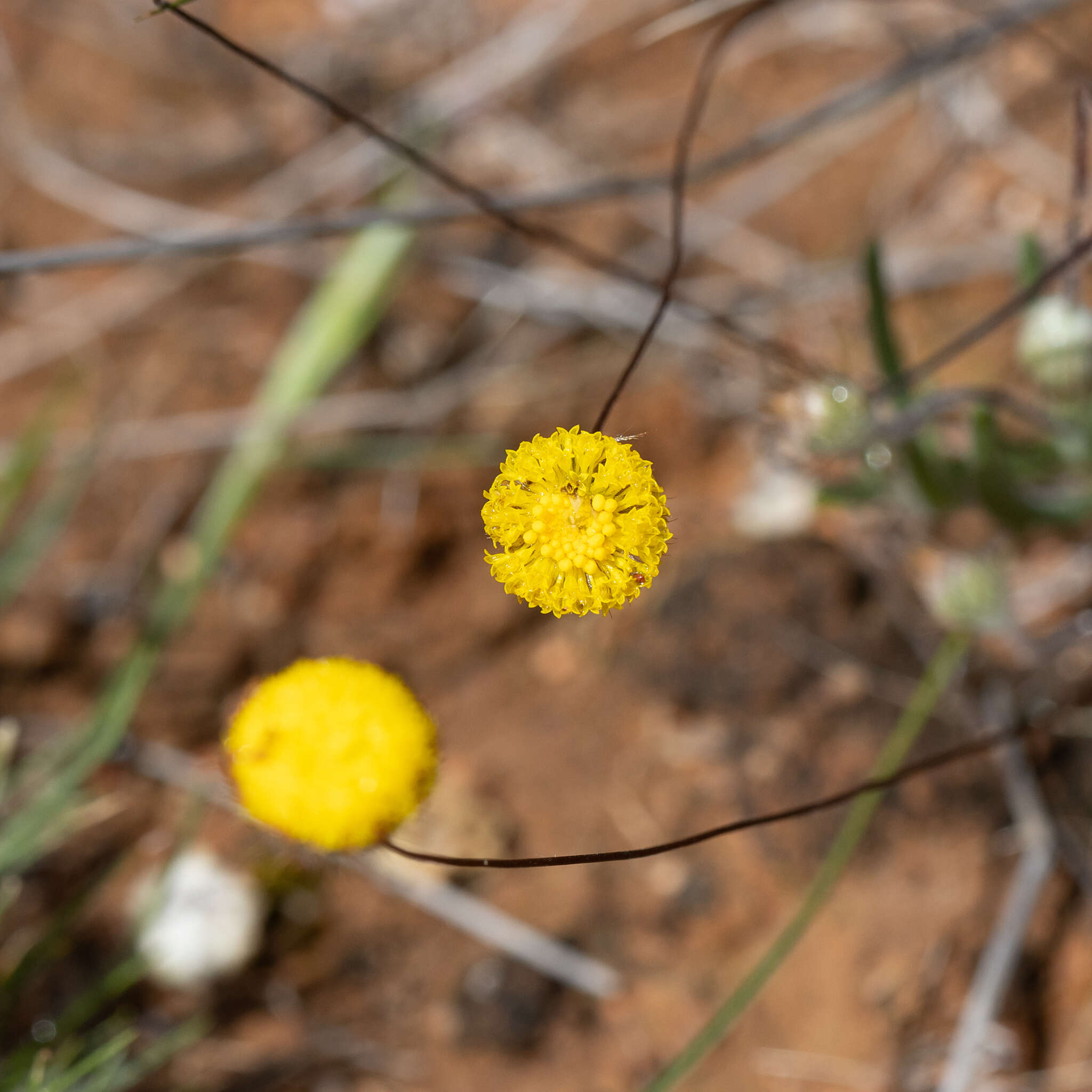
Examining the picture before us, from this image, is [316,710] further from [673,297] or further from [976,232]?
[976,232]

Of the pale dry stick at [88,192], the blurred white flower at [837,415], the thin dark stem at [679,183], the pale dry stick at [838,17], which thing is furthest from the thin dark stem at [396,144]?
the pale dry stick at [838,17]


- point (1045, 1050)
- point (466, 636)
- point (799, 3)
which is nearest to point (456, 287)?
point (466, 636)

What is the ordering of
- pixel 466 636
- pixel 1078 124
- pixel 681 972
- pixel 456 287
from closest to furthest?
1. pixel 1078 124
2. pixel 681 972
3. pixel 466 636
4. pixel 456 287

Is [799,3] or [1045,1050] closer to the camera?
[1045,1050]

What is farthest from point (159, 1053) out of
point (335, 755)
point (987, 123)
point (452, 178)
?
point (987, 123)

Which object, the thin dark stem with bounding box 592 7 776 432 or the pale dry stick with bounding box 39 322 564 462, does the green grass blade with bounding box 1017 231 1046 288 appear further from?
the pale dry stick with bounding box 39 322 564 462

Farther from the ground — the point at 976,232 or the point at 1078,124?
the point at 976,232
